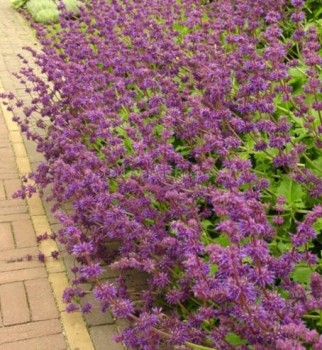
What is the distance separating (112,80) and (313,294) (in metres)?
2.69

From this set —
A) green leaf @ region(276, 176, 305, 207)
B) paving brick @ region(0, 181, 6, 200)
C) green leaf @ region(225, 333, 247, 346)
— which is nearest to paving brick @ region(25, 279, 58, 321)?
paving brick @ region(0, 181, 6, 200)

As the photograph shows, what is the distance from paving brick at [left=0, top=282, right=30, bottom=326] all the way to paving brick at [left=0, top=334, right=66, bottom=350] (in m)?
0.17

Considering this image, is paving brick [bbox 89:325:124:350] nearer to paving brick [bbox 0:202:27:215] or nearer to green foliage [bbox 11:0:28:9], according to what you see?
paving brick [bbox 0:202:27:215]

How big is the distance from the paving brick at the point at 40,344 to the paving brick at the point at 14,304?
0.17 m

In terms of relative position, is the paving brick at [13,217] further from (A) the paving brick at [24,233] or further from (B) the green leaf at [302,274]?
(B) the green leaf at [302,274]

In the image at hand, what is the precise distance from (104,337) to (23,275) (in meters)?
0.80

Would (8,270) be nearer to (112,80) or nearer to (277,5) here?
(112,80)

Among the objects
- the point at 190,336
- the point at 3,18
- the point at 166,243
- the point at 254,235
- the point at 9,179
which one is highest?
the point at 254,235

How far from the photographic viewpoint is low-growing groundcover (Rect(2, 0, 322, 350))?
2.09 m

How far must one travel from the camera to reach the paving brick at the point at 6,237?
411 cm

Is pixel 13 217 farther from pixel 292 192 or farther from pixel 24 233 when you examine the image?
pixel 292 192

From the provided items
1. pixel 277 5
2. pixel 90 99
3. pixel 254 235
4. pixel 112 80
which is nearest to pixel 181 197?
pixel 254 235

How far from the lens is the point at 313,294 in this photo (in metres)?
2.12

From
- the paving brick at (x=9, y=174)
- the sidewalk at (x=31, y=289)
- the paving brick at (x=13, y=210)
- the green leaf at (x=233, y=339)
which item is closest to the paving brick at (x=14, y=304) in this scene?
the sidewalk at (x=31, y=289)
